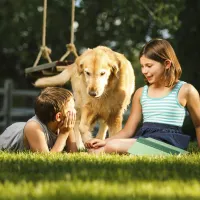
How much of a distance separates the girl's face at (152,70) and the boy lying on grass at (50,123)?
0.71m

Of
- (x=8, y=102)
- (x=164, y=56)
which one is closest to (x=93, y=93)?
(x=164, y=56)

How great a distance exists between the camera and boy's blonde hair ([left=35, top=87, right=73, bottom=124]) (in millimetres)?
5398

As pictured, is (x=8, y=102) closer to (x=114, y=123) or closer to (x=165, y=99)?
(x=114, y=123)

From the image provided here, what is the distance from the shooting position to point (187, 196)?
2.84 m

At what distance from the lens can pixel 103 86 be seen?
20.8 ft

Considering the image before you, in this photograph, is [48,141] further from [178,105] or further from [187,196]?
[187,196]

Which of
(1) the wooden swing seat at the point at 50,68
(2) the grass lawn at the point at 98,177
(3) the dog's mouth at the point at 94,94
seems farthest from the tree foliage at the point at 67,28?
(2) the grass lawn at the point at 98,177

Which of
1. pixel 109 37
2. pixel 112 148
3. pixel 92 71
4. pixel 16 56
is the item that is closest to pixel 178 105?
pixel 112 148

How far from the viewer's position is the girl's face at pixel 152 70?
555 centimetres

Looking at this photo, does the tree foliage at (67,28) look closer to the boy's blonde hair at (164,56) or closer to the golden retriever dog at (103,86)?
the golden retriever dog at (103,86)

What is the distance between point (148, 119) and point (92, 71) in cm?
101

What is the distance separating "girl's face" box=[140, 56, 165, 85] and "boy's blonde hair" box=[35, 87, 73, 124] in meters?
0.71

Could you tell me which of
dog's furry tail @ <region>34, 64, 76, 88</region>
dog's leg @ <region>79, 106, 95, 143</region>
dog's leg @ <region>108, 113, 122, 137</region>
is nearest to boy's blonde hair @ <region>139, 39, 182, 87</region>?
dog's leg @ <region>108, 113, 122, 137</region>

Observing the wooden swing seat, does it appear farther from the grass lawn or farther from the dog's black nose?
the grass lawn
